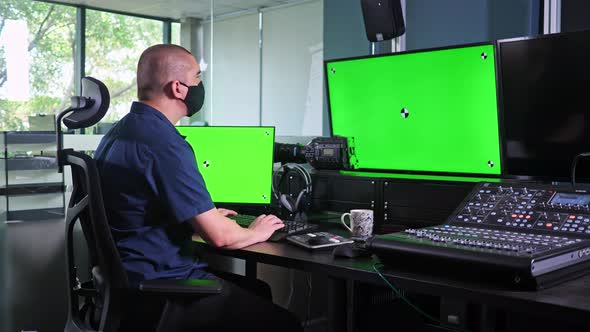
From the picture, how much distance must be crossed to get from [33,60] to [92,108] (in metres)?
3.02

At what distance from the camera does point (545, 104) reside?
5.53ft

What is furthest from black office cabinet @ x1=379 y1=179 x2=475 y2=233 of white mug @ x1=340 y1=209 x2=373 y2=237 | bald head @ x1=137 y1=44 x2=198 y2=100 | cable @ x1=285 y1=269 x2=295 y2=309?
cable @ x1=285 y1=269 x2=295 y2=309

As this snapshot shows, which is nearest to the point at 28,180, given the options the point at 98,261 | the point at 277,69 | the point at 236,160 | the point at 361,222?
the point at 236,160

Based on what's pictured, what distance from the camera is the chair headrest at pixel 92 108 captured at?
1612 mm

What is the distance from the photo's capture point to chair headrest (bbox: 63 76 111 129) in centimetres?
161

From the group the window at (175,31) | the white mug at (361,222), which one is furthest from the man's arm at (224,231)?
the window at (175,31)

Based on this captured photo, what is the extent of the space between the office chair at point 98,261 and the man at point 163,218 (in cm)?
6

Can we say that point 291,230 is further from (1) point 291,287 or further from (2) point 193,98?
(1) point 291,287

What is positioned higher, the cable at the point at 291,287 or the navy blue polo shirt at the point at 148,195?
the navy blue polo shirt at the point at 148,195

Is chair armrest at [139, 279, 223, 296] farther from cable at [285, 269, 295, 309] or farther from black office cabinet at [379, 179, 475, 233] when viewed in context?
cable at [285, 269, 295, 309]

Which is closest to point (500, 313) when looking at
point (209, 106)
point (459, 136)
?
point (459, 136)

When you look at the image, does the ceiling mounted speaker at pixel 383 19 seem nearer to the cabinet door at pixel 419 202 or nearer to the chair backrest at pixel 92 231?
the cabinet door at pixel 419 202

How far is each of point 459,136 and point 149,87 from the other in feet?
3.31

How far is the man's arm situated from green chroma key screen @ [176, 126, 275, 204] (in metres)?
0.57
